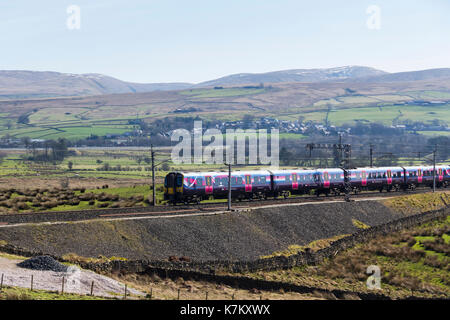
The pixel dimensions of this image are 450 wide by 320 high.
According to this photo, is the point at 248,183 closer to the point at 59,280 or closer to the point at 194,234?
the point at 194,234

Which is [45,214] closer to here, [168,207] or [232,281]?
[168,207]

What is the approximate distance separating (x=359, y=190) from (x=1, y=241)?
4924cm

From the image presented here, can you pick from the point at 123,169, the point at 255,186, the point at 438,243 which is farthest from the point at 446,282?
the point at 123,169

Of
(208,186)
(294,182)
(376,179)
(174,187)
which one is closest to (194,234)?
(174,187)

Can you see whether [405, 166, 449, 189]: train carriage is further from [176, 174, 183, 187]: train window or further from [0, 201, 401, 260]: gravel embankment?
[176, 174, 183, 187]: train window

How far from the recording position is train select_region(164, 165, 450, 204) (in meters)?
58.1

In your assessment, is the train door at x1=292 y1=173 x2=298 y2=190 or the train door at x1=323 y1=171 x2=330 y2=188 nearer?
the train door at x1=292 y1=173 x2=298 y2=190

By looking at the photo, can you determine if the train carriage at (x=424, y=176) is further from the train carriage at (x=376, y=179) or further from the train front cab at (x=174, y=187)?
the train front cab at (x=174, y=187)

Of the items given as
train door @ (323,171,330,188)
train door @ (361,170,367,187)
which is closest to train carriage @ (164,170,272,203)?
train door @ (323,171,330,188)

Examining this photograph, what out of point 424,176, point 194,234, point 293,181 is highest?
point 293,181

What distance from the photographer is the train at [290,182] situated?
191 feet

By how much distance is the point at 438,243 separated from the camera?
48625 mm

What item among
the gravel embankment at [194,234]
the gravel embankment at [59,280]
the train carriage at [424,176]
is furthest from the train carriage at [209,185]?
the train carriage at [424,176]

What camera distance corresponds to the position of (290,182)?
2633 inches
